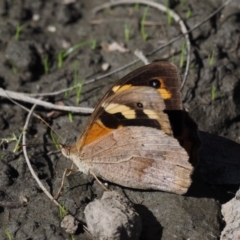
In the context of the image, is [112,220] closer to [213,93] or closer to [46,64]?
[213,93]

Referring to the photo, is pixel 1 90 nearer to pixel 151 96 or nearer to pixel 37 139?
pixel 37 139

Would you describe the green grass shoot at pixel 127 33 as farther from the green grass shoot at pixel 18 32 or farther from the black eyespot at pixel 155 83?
the black eyespot at pixel 155 83

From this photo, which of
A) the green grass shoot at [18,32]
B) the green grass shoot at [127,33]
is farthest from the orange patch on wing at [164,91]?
the green grass shoot at [18,32]

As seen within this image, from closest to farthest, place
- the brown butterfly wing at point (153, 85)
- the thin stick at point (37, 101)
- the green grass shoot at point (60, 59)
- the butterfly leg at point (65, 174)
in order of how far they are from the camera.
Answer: the brown butterfly wing at point (153, 85)
the butterfly leg at point (65, 174)
the thin stick at point (37, 101)
the green grass shoot at point (60, 59)

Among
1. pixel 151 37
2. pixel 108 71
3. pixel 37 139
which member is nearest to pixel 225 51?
pixel 151 37

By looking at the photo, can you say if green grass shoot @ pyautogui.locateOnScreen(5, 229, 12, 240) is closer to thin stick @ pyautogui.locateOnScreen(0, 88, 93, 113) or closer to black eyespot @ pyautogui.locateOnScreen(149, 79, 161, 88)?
thin stick @ pyautogui.locateOnScreen(0, 88, 93, 113)

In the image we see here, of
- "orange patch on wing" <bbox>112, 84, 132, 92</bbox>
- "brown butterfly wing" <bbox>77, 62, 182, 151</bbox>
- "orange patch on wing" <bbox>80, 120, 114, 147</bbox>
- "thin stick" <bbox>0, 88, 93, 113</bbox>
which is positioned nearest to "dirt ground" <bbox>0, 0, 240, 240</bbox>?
"thin stick" <bbox>0, 88, 93, 113</bbox>

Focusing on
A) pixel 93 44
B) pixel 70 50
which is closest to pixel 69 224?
pixel 70 50
